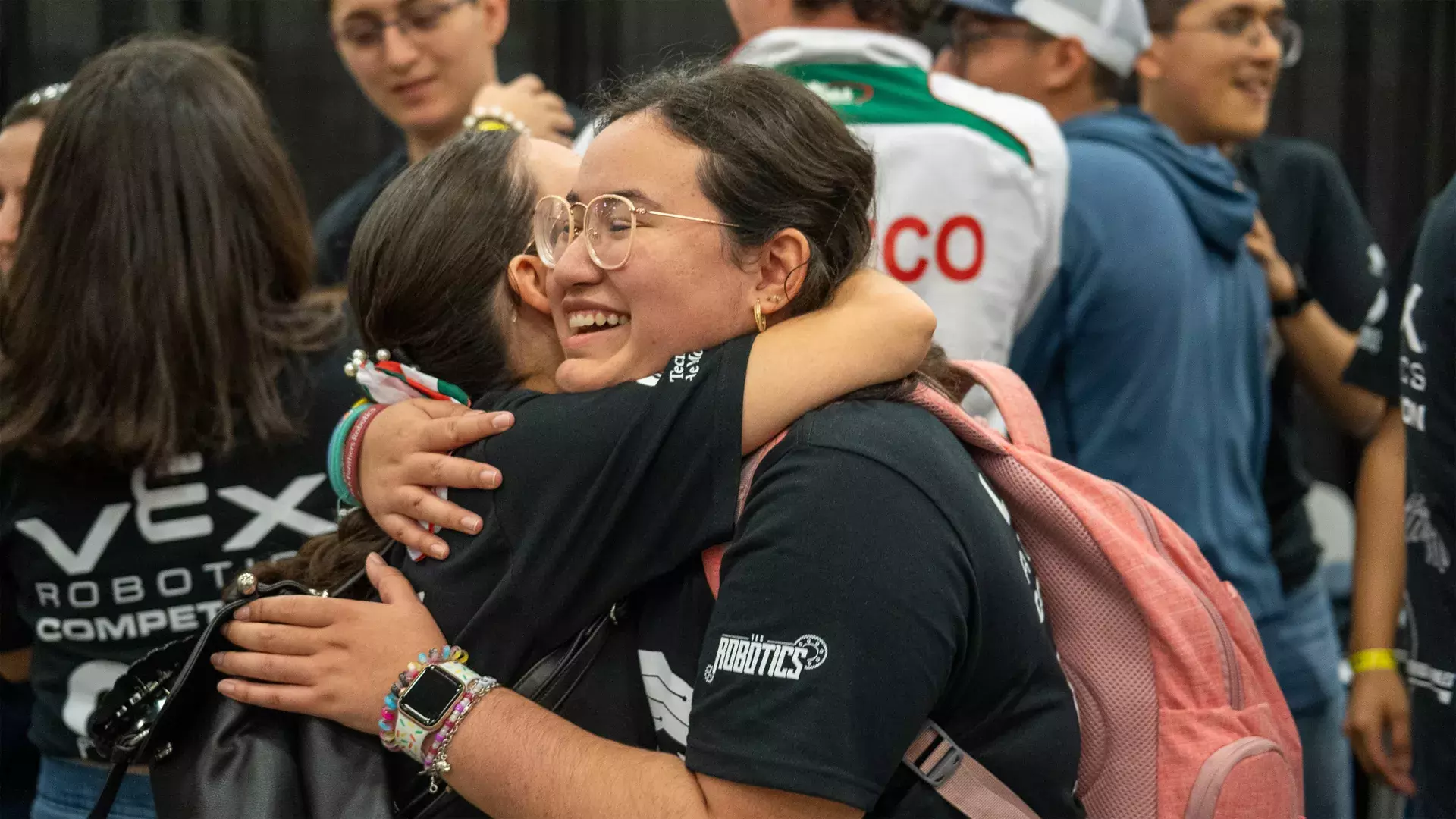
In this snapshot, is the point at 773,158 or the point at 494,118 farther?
the point at 494,118

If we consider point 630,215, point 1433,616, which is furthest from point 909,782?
point 1433,616

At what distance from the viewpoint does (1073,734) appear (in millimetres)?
1521

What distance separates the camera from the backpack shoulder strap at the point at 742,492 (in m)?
1.43

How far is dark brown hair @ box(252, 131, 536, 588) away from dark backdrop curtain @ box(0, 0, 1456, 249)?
9.40 feet

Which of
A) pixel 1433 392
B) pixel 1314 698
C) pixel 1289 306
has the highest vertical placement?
pixel 1433 392

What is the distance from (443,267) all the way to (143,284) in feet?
2.29

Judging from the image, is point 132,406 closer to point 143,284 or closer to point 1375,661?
point 143,284

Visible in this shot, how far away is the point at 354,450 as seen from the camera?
1719 millimetres

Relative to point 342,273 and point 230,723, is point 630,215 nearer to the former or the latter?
point 230,723

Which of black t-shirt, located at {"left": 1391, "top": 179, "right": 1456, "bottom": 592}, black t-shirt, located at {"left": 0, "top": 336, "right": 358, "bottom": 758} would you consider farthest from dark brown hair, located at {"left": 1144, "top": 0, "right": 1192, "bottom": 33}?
black t-shirt, located at {"left": 0, "top": 336, "right": 358, "bottom": 758}

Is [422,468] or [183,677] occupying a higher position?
[422,468]

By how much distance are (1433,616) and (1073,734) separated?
949mm

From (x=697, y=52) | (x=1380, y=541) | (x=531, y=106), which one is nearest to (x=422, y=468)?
(x=531, y=106)

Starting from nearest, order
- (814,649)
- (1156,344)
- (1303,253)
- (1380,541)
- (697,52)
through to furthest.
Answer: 1. (814,649)
2. (1156,344)
3. (1380,541)
4. (1303,253)
5. (697,52)
